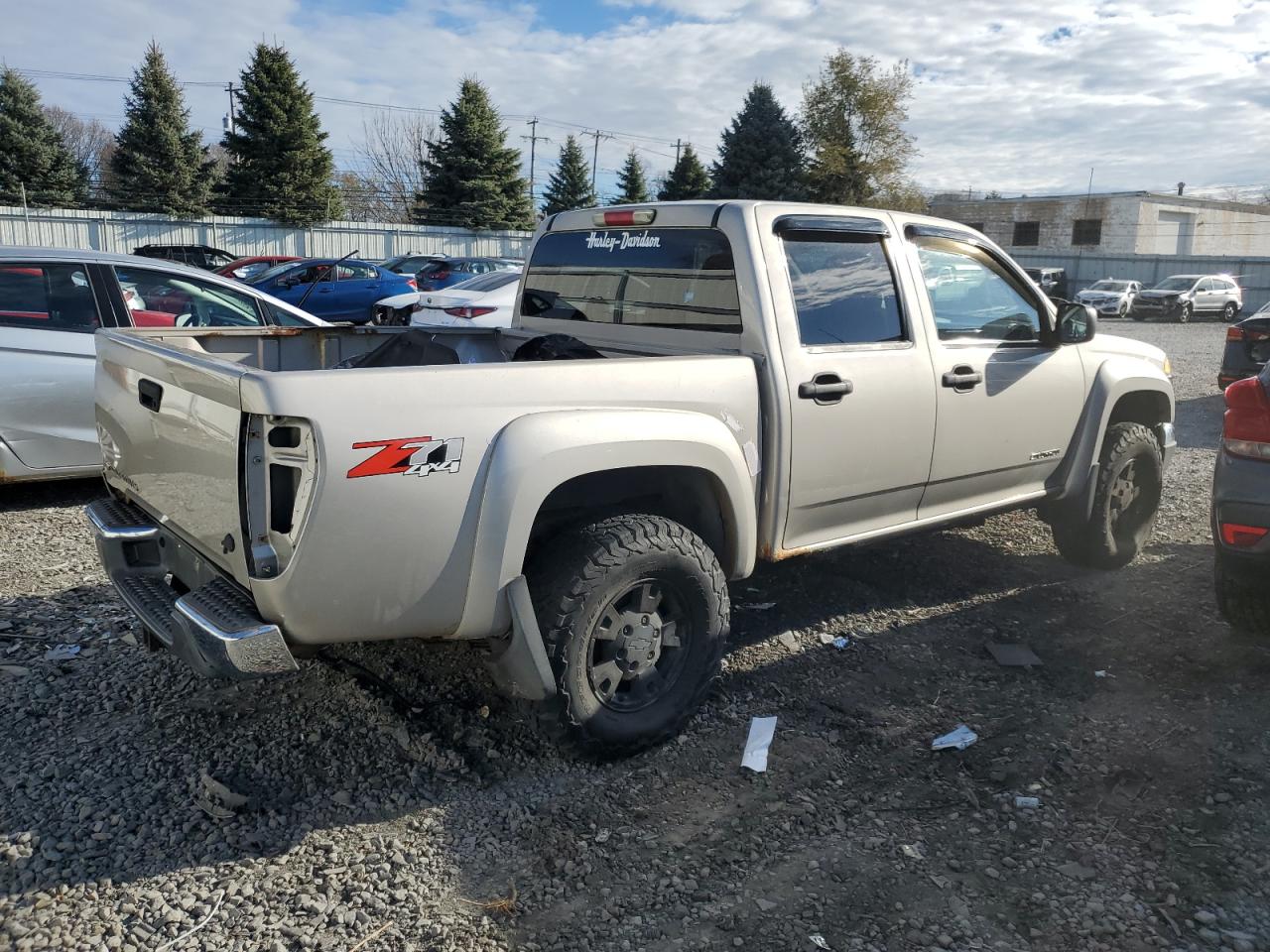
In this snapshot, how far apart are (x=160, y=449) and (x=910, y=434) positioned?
2.91 meters

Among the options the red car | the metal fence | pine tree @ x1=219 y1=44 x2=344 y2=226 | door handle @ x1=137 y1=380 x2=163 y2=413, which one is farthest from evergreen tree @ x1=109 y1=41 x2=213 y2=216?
door handle @ x1=137 y1=380 x2=163 y2=413

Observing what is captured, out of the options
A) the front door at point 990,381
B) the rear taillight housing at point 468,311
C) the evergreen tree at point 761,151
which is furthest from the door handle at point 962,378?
the evergreen tree at point 761,151

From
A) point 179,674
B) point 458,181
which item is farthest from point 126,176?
point 179,674

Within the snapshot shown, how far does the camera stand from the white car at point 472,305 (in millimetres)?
12133

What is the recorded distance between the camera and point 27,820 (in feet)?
9.91

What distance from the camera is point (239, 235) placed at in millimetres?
39750

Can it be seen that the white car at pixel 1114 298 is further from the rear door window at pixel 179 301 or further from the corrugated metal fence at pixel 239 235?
the rear door window at pixel 179 301

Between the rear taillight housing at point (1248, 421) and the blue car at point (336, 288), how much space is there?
1666cm

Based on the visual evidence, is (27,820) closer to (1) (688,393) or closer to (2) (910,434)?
(1) (688,393)

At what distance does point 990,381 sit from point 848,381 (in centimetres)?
101

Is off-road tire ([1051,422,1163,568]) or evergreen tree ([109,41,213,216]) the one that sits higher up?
evergreen tree ([109,41,213,216])

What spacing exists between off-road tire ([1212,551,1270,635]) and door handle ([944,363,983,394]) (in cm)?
130

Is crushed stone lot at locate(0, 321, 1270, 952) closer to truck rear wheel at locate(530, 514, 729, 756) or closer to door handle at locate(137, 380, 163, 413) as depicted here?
truck rear wheel at locate(530, 514, 729, 756)

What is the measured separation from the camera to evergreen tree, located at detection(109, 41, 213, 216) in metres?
40.9
